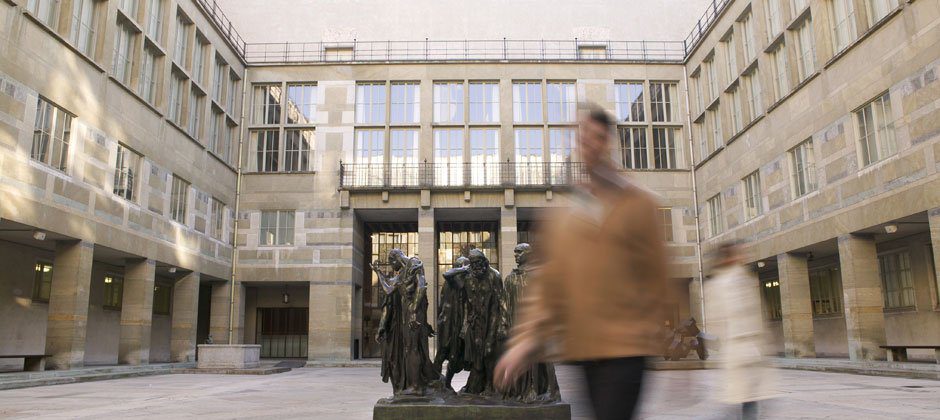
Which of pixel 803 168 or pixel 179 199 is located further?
pixel 179 199

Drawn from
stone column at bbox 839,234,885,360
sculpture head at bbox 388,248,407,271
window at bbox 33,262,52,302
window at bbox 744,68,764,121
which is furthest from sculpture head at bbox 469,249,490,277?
window at bbox 744,68,764,121

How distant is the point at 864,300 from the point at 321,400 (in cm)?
1782

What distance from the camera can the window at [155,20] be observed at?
25.5 metres

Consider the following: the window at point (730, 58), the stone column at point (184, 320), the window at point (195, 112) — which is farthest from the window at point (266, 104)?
the window at point (730, 58)

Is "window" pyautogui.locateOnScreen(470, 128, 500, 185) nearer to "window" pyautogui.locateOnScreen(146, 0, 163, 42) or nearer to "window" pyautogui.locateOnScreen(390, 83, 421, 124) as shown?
"window" pyautogui.locateOnScreen(390, 83, 421, 124)

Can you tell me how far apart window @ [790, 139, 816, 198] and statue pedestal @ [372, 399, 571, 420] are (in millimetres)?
18623

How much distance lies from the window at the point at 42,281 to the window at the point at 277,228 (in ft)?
32.5

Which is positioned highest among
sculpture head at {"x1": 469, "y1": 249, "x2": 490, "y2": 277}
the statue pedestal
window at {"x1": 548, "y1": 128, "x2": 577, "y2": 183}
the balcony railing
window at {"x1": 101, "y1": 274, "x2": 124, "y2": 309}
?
window at {"x1": 548, "y1": 128, "x2": 577, "y2": 183}

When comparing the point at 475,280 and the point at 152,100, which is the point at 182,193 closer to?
the point at 152,100

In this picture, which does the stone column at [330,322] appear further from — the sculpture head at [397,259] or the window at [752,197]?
the sculpture head at [397,259]

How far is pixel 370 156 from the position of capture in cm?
3397

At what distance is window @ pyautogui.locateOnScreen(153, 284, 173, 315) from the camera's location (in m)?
31.9

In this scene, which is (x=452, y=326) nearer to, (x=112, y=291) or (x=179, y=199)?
(x=179, y=199)

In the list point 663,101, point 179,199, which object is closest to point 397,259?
point 179,199
